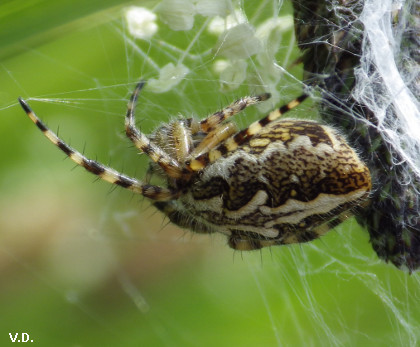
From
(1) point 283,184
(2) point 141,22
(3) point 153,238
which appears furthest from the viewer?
(3) point 153,238

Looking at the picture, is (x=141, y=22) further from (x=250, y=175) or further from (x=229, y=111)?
(x=250, y=175)

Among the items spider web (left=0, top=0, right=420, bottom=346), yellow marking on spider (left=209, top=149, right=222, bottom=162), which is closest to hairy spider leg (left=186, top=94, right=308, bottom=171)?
yellow marking on spider (left=209, top=149, right=222, bottom=162)

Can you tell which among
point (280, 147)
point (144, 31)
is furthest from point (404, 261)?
point (144, 31)

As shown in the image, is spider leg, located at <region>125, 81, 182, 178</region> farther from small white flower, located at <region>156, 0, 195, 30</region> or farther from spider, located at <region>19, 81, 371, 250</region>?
small white flower, located at <region>156, 0, 195, 30</region>

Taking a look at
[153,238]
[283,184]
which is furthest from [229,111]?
[153,238]

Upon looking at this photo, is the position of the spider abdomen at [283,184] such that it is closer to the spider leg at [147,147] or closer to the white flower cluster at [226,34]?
the spider leg at [147,147]

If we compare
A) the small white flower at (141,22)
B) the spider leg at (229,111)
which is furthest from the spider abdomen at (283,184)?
the small white flower at (141,22)

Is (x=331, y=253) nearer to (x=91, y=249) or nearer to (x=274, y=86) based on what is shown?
(x=274, y=86)
